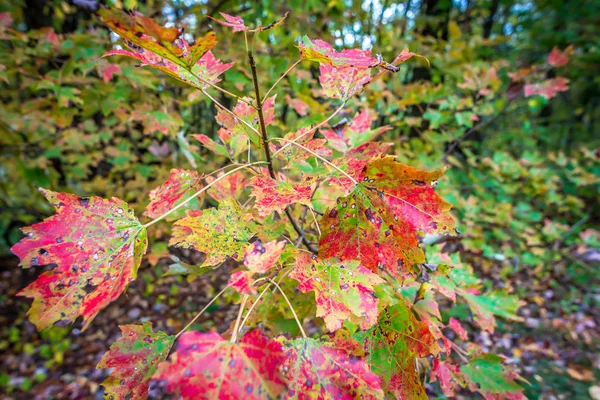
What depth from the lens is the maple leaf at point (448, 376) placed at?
3.12 ft

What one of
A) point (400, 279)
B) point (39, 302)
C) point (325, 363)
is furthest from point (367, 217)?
point (39, 302)

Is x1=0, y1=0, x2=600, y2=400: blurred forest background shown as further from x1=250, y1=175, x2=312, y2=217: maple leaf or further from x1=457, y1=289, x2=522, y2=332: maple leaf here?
x1=457, y1=289, x2=522, y2=332: maple leaf

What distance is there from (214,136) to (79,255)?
2360mm

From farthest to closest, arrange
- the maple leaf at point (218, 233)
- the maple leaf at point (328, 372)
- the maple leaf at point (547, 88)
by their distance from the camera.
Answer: the maple leaf at point (547, 88) < the maple leaf at point (218, 233) < the maple leaf at point (328, 372)

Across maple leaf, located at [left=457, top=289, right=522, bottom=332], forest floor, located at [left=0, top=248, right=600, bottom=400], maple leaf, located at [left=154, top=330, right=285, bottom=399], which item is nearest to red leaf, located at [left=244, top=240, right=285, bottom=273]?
maple leaf, located at [left=154, top=330, right=285, bottom=399]

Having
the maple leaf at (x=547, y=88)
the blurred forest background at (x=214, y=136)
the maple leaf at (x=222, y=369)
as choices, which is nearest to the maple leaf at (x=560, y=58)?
the blurred forest background at (x=214, y=136)

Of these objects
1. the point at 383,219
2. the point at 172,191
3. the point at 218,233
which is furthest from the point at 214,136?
the point at 383,219

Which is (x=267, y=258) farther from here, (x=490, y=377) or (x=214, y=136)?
(x=214, y=136)

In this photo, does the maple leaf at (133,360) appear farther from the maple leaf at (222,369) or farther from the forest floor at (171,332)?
the forest floor at (171,332)

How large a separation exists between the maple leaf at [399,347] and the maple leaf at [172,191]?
559 mm

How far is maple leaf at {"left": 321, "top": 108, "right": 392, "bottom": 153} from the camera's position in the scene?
3.46 ft

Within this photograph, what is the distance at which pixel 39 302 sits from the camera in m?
0.55

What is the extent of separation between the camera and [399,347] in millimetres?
758

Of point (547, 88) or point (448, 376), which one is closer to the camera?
point (448, 376)
